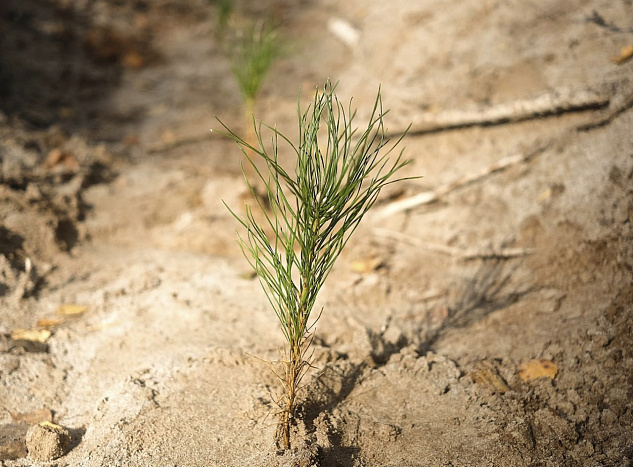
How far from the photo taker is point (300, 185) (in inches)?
62.5

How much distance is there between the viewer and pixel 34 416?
197 centimetres

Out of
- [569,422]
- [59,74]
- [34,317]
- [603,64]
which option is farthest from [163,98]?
[569,422]

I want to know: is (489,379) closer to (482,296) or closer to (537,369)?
(537,369)

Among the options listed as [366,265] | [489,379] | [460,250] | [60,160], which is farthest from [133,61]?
[489,379]

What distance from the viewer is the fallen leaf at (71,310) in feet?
8.25

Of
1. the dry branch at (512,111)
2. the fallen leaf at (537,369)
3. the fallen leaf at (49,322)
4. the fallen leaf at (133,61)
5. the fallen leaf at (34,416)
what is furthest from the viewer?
the fallen leaf at (133,61)

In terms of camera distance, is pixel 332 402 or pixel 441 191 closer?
pixel 332 402

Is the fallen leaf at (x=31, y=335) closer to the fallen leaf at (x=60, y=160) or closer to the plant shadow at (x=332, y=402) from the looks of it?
the plant shadow at (x=332, y=402)

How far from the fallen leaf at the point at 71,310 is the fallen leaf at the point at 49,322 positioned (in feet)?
0.16

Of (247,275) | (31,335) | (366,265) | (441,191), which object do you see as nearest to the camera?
(31,335)

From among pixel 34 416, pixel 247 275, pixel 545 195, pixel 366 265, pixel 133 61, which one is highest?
pixel 133 61

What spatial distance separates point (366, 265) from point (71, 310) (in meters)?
1.57

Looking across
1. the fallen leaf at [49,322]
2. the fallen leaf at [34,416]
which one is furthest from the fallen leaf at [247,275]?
the fallen leaf at [34,416]

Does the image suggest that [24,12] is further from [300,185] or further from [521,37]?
[300,185]
